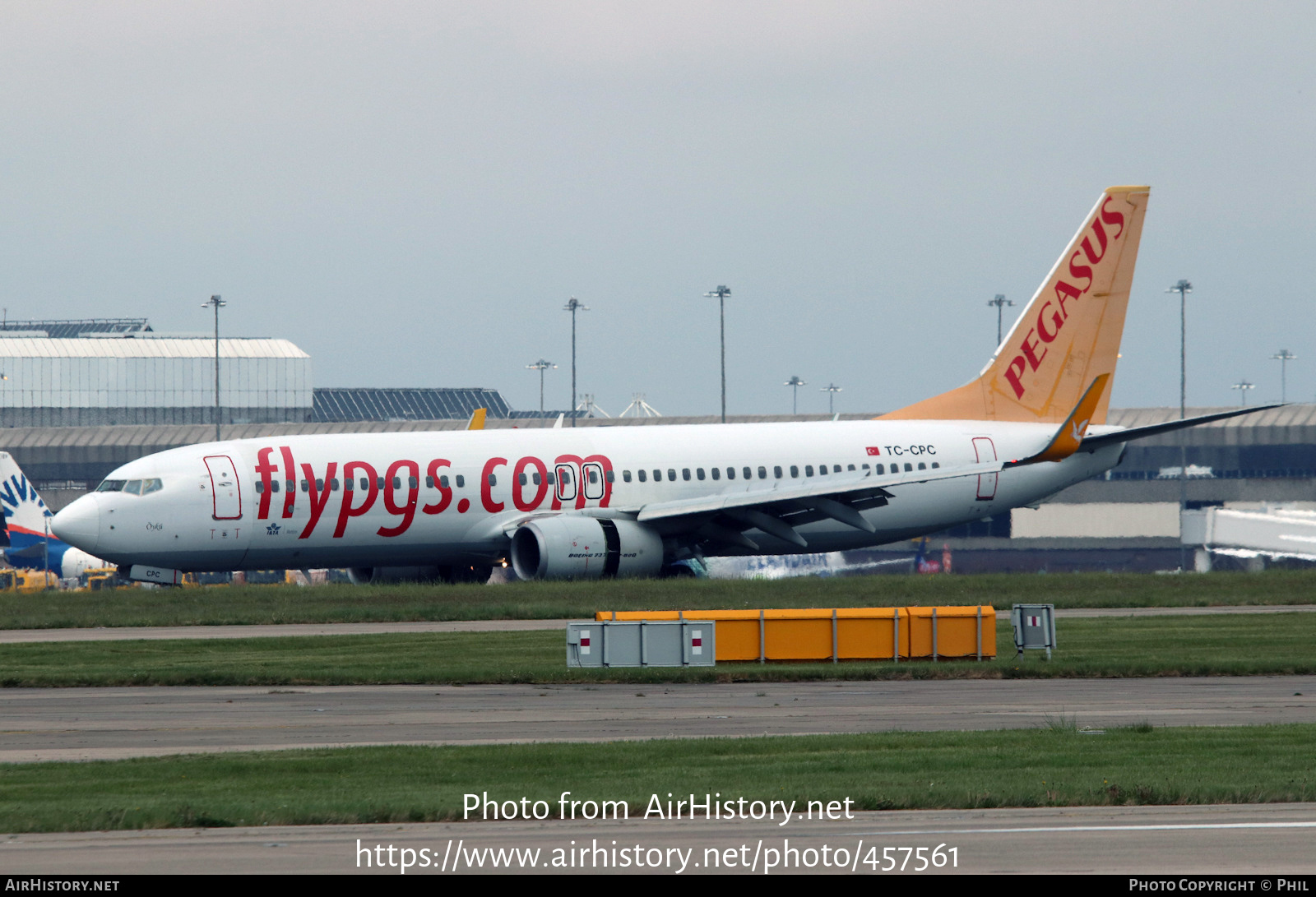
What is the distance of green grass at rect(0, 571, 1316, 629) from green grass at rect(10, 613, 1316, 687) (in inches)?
194

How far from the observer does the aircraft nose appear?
145 ft

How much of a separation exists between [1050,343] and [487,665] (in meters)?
29.9

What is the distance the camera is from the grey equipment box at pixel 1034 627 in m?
30.0

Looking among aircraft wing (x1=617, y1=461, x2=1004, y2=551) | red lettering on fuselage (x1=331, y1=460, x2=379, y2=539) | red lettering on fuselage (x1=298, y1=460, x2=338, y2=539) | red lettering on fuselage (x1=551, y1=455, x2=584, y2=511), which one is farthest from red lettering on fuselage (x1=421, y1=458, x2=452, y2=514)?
aircraft wing (x1=617, y1=461, x2=1004, y2=551)

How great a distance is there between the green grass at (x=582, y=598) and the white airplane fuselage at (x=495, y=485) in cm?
149

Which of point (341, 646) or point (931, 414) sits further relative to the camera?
point (931, 414)

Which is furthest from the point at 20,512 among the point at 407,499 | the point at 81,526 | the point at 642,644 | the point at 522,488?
the point at 642,644

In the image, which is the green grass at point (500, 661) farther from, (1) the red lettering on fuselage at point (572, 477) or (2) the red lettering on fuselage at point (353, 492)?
(1) the red lettering on fuselage at point (572, 477)

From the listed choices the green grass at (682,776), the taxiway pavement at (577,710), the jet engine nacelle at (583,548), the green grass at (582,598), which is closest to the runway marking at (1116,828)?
the green grass at (682,776)

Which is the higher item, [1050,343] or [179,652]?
[1050,343]

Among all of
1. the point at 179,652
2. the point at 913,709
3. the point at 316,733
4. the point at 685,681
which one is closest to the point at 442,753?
the point at 316,733

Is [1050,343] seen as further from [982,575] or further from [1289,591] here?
[1289,591]
